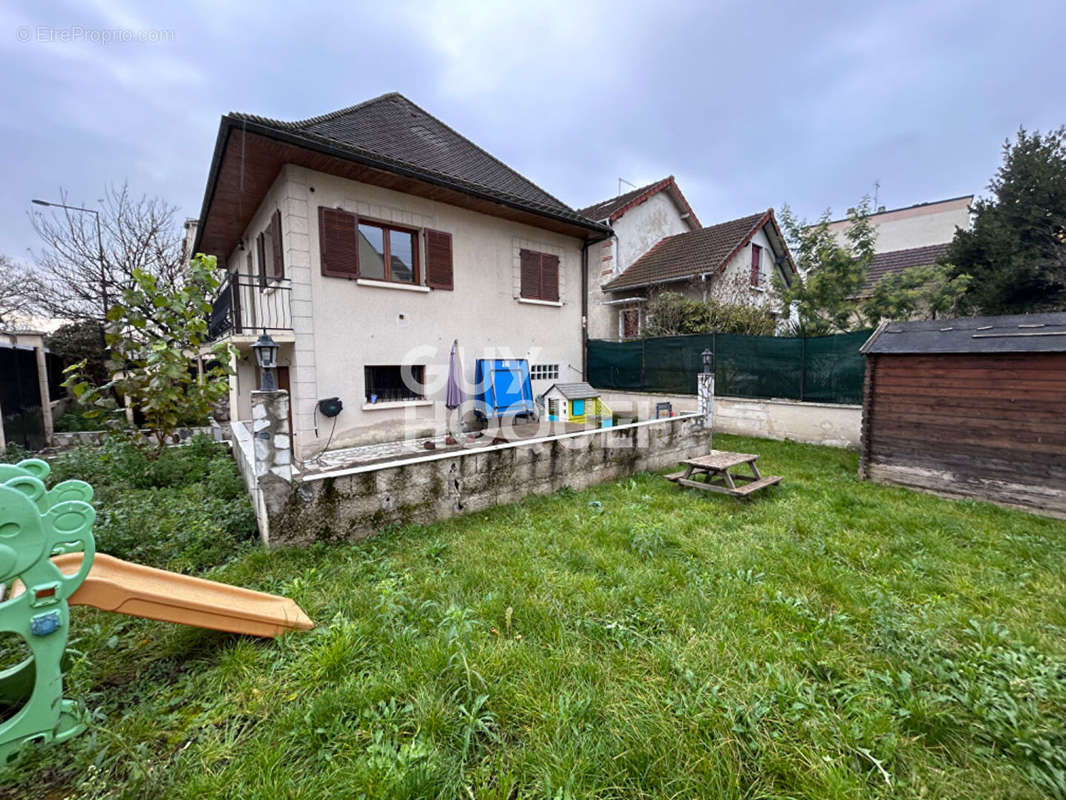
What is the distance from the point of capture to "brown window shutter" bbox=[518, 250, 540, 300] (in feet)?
34.7

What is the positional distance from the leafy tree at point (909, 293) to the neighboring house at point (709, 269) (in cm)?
269

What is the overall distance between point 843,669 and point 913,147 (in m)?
20.8

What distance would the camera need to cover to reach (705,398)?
23.8 feet

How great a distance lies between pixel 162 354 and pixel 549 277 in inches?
330

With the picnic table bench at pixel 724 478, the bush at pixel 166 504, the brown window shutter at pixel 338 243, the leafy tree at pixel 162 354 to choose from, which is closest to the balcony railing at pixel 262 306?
the brown window shutter at pixel 338 243

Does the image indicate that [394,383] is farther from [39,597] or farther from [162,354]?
[39,597]

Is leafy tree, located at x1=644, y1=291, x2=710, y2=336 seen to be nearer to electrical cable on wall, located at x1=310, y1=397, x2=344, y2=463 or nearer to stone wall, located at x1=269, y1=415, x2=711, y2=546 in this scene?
stone wall, located at x1=269, y1=415, x2=711, y2=546

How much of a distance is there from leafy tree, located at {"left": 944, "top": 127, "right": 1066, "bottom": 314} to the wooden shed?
37.4ft

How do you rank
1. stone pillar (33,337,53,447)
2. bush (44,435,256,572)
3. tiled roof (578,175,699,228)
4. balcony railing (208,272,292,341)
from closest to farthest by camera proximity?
bush (44,435,256,572)
balcony railing (208,272,292,341)
stone pillar (33,337,53,447)
tiled roof (578,175,699,228)

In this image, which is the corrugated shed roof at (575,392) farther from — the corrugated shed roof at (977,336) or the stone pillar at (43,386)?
the stone pillar at (43,386)

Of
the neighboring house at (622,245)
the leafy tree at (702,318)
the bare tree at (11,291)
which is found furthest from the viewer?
the bare tree at (11,291)

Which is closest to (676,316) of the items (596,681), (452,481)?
(452,481)

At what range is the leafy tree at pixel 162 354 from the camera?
17.2ft

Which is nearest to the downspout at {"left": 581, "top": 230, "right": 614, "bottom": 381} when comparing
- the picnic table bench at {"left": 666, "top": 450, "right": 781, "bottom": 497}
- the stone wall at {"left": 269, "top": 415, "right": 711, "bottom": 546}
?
the stone wall at {"left": 269, "top": 415, "right": 711, "bottom": 546}
